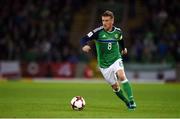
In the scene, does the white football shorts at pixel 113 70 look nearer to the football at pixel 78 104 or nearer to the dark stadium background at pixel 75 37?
the football at pixel 78 104

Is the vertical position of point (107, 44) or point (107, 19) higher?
point (107, 19)

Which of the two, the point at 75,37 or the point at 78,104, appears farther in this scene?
the point at 75,37

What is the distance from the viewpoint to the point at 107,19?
15.7 m

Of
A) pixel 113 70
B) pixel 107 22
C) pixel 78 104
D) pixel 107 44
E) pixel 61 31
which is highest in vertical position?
pixel 107 22

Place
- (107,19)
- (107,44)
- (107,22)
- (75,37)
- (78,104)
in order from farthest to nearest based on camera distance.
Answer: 1. (75,37)
2. (107,44)
3. (107,22)
4. (107,19)
5. (78,104)

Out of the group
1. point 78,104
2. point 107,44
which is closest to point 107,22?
point 107,44

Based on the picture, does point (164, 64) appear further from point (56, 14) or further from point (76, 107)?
point (76, 107)

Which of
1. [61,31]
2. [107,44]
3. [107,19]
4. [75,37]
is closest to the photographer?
[107,19]

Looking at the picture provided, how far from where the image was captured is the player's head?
15.6 metres

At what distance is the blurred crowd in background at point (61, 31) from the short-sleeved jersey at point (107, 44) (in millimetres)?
16976

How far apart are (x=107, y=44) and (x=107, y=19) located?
29.1 inches

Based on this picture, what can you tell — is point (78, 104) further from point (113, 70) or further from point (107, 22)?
point (107, 22)

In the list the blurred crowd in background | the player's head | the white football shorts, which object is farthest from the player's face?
the blurred crowd in background

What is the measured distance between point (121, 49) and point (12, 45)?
61.7ft
